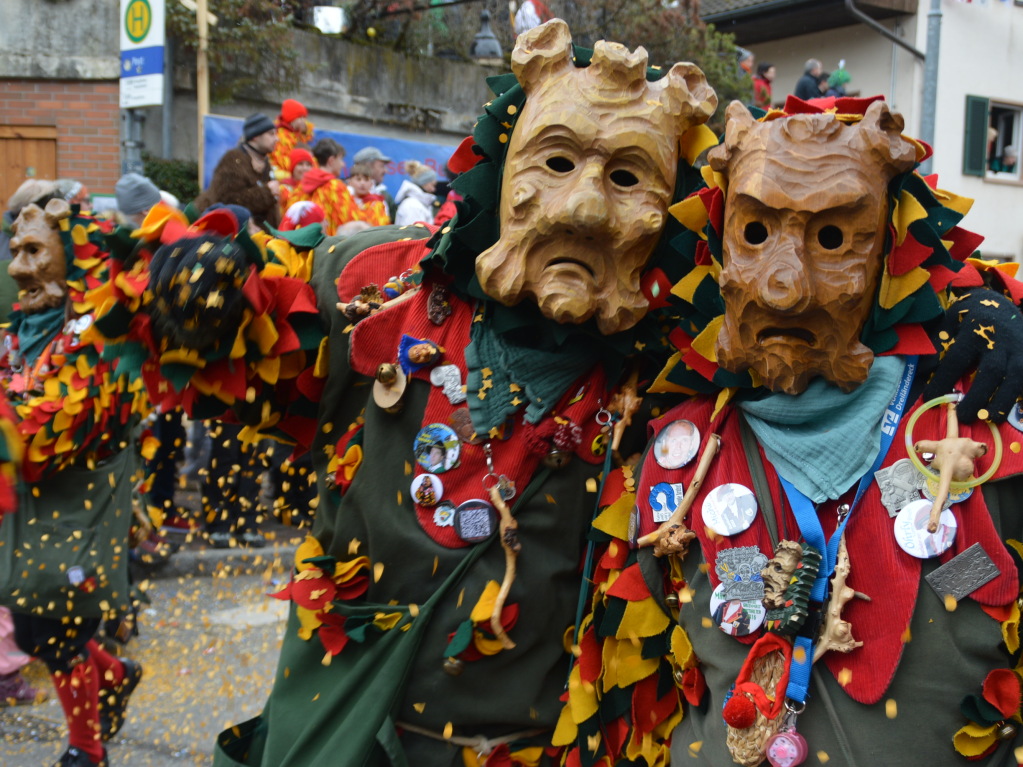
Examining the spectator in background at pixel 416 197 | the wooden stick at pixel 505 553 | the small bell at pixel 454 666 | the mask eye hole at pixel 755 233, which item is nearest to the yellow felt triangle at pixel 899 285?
the mask eye hole at pixel 755 233

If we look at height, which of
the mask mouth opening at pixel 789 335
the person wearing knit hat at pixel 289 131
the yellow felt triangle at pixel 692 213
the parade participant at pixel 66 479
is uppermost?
the person wearing knit hat at pixel 289 131

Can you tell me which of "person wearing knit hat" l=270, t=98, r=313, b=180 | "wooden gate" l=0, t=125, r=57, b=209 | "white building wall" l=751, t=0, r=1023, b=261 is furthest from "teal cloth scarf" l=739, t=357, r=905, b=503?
"white building wall" l=751, t=0, r=1023, b=261

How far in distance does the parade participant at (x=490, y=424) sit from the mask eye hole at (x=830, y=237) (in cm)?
40

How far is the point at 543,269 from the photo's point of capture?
7.50 ft

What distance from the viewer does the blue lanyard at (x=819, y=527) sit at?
6.42ft

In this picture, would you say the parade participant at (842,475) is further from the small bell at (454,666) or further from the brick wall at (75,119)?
the brick wall at (75,119)

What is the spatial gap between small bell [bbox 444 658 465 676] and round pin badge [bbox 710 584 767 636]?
2.06 ft

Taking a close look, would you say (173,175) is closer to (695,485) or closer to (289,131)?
(289,131)

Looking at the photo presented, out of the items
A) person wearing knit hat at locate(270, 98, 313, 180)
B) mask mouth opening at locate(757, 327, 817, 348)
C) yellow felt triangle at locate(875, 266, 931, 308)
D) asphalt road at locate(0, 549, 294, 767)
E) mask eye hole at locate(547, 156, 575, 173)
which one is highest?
person wearing knit hat at locate(270, 98, 313, 180)

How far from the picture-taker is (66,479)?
4.11 m

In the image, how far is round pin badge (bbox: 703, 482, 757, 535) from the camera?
6.77 ft

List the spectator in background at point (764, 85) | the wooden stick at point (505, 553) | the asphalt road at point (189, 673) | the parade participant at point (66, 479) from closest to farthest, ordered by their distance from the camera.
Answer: the wooden stick at point (505, 553) → the parade participant at point (66, 479) → the asphalt road at point (189, 673) → the spectator in background at point (764, 85)

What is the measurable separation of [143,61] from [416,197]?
205 cm

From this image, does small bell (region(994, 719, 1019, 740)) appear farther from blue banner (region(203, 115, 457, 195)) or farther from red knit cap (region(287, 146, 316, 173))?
blue banner (region(203, 115, 457, 195))
